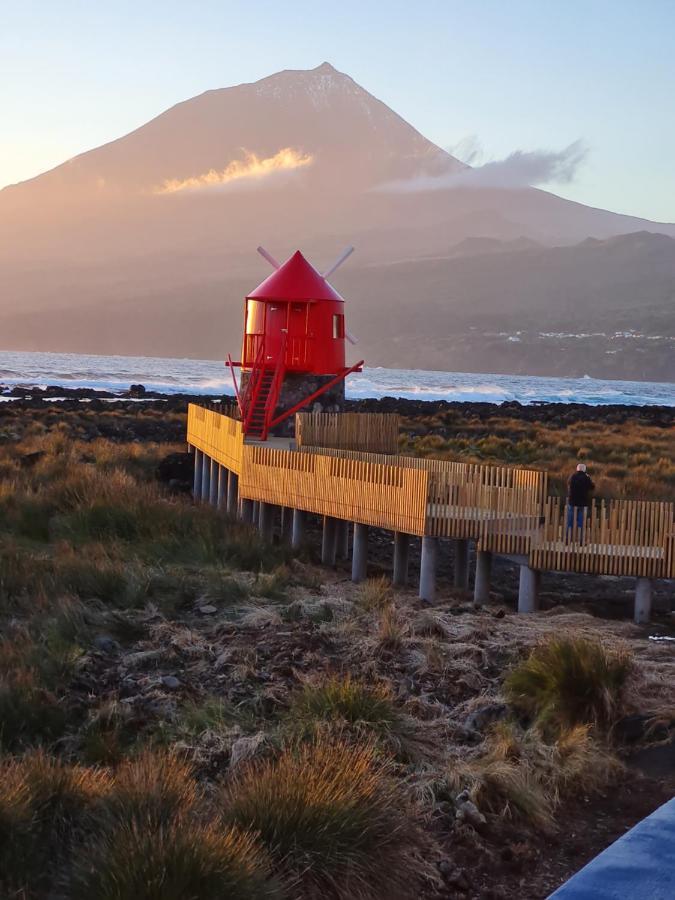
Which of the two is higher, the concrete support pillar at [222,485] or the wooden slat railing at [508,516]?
the wooden slat railing at [508,516]

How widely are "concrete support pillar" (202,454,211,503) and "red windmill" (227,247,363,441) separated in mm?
1653

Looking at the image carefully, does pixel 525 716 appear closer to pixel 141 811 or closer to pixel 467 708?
pixel 467 708

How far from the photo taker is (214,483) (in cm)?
2408

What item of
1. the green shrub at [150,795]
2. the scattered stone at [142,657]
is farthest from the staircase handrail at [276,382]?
the green shrub at [150,795]

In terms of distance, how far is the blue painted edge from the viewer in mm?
4562

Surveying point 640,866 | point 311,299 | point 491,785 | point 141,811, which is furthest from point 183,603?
point 311,299

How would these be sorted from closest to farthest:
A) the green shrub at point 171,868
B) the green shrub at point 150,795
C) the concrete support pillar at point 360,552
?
the green shrub at point 171,868, the green shrub at point 150,795, the concrete support pillar at point 360,552

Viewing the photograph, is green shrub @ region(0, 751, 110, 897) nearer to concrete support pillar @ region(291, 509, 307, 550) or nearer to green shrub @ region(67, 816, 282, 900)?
green shrub @ region(67, 816, 282, 900)

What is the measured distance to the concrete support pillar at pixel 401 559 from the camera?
15.9 metres

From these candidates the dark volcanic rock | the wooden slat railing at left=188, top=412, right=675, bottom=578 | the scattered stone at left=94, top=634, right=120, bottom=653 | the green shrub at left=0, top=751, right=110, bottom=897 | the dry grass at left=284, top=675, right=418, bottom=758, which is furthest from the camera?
the dark volcanic rock

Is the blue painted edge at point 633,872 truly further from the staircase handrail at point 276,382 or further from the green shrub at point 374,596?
the staircase handrail at point 276,382

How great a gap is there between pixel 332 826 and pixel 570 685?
360 centimetres

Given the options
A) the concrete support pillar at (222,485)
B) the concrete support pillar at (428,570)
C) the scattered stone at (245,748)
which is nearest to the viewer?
the scattered stone at (245,748)

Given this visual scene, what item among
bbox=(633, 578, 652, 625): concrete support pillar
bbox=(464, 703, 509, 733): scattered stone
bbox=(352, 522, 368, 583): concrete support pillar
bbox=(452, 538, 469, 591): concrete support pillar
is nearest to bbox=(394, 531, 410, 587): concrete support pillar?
bbox=(352, 522, 368, 583): concrete support pillar
